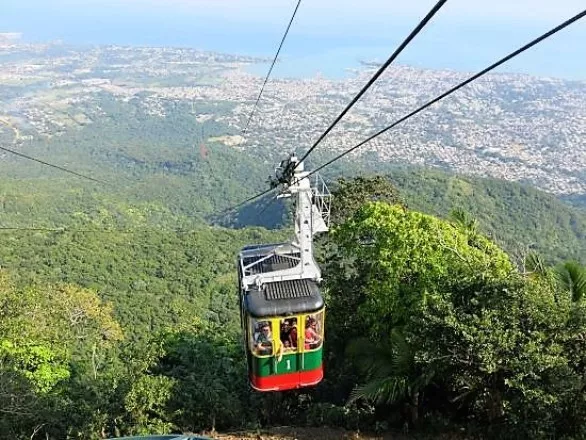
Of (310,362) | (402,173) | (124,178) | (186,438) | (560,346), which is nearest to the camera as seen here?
(186,438)

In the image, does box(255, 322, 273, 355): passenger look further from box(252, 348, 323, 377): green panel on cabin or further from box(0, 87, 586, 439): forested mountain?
box(0, 87, 586, 439): forested mountain

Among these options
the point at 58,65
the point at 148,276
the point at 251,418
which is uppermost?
the point at 58,65

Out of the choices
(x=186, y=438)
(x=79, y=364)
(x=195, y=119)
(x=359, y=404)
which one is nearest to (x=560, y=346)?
(x=359, y=404)

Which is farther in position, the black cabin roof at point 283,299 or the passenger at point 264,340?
the passenger at point 264,340

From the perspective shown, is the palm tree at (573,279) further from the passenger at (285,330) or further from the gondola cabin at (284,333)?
the passenger at (285,330)

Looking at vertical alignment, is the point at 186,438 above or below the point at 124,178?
above

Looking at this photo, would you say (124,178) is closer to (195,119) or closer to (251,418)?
(195,119)

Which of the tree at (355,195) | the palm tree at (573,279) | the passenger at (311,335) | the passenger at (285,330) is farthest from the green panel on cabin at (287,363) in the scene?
the tree at (355,195)

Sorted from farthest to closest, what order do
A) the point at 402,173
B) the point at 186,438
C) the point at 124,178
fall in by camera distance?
the point at 124,178
the point at 402,173
the point at 186,438
